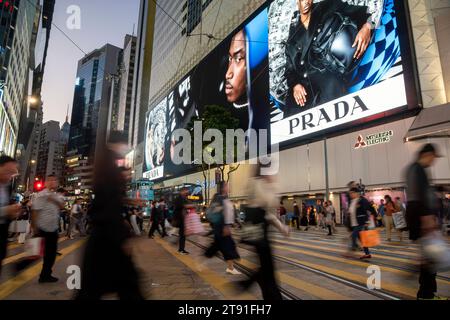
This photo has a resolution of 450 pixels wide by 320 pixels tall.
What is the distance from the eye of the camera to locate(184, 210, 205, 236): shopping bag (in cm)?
776

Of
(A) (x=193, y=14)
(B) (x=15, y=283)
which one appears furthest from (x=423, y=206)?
(A) (x=193, y=14)

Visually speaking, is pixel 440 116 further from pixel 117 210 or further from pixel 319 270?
pixel 117 210

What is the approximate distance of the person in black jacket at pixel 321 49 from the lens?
21609 millimetres

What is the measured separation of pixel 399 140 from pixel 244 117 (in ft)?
60.1

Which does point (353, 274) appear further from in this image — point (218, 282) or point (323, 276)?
point (218, 282)

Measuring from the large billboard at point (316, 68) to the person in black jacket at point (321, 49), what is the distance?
0.22 ft

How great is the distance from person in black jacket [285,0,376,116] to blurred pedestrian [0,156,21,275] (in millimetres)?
21876

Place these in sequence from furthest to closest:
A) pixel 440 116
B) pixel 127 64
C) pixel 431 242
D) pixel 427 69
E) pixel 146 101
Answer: pixel 127 64 < pixel 146 101 < pixel 427 69 < pixel 440 116 < pixel 431 242

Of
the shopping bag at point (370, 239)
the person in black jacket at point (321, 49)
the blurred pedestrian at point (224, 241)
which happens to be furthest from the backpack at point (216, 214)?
the person in black jacket at point (321, 49)

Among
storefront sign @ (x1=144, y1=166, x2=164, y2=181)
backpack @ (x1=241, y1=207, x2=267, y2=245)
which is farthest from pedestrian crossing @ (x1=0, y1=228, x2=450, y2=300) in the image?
storefront sign @ (x1=144, y1=166, x2=164, y2=181)

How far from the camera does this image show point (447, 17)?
60.0 feet

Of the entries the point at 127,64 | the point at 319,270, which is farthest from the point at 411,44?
the point at 127,64

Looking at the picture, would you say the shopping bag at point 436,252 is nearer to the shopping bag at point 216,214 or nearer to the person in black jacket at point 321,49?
the shopping bag at point 216,214
